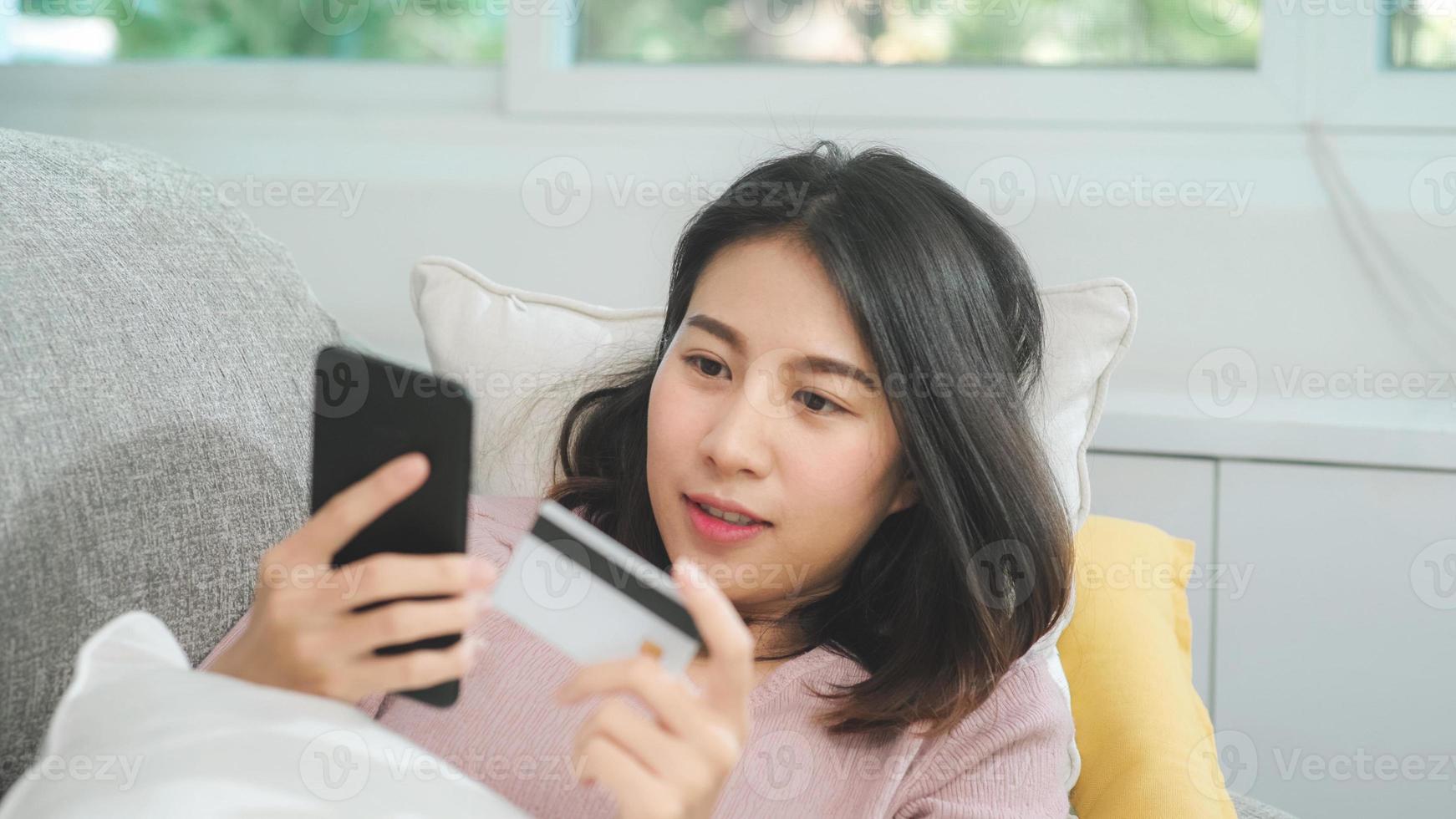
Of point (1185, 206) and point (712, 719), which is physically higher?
point (1185, 206)

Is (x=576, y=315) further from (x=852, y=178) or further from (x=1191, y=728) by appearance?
(x=1191, y=728)

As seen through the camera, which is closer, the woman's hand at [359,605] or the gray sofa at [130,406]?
the woman's hand at [359,605]

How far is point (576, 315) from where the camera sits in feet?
3.94

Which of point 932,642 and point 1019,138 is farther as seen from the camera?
point 1019,138

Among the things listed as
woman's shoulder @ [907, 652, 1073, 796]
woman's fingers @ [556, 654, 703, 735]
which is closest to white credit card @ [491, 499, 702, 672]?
woman's fingers @ [556, 654, 703, 735]

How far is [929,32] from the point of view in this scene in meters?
1.69

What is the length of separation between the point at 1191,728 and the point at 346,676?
726mm

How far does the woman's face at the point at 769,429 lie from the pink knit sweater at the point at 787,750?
0.11 m

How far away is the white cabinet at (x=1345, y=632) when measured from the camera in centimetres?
134

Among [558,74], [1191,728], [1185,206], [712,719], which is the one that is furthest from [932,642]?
[558,74]

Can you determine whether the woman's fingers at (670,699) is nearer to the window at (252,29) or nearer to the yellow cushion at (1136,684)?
the yellow cushion at (1136,684)

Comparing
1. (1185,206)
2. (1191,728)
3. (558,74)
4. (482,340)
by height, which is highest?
(558,74)

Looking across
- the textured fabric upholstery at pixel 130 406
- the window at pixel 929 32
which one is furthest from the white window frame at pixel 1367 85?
the textured fabric upholstery at pixel 130 406

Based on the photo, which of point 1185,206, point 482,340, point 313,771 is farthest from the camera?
point 1185,206
